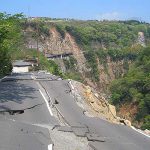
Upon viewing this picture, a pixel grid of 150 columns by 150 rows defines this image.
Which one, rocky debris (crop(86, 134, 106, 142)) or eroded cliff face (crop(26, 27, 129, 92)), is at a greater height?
rocky debris (crop(86, 134, 106, 142))

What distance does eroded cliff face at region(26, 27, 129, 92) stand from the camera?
155m

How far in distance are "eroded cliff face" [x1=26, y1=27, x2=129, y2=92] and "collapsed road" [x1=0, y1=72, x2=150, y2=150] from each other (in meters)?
123

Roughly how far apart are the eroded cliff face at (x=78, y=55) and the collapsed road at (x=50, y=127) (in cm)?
12257

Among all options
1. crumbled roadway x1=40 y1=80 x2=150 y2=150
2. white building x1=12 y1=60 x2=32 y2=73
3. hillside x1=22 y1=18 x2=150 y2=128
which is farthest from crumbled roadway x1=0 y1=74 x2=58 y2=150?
hillside x1=22 y1=18 x2=150 y2=128

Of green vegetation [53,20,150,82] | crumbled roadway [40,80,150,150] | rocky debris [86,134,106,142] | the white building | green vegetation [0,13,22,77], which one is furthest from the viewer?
green vegetation [53,20,150,82]

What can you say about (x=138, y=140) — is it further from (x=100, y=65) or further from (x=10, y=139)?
(x=100, y=65)

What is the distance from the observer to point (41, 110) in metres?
21.6

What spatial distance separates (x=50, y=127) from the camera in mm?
16703

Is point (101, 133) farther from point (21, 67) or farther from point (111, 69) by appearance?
point (111, 69)

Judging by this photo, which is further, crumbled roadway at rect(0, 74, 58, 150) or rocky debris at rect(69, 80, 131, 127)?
rocky debris at rect(69, 80, 131, 127)

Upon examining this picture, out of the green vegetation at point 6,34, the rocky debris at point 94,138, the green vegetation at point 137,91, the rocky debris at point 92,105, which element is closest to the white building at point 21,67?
the green vegetation at point 137,91

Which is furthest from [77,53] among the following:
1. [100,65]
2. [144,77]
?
[144,77]

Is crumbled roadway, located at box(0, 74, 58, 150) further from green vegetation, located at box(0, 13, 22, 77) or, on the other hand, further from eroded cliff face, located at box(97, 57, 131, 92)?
eroded cliff face, located at box(97, 57, 131, 92)

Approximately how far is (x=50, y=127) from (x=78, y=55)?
149m
